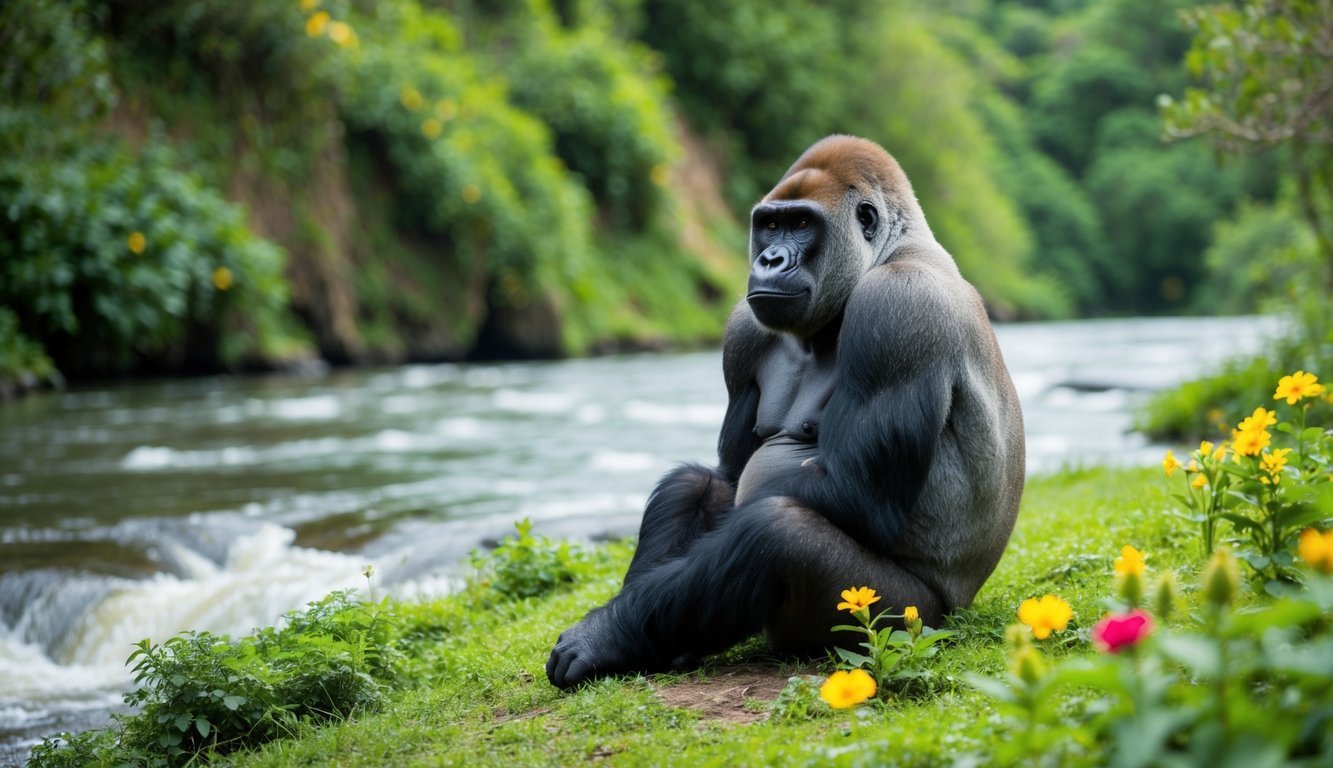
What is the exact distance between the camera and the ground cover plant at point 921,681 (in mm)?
1964

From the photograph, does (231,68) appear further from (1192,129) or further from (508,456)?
(1192,129)

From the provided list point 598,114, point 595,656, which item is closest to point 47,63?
point 595,656

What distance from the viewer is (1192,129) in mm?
8125

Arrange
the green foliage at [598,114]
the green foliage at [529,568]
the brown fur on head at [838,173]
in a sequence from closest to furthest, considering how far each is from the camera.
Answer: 1. the brown fur on head at [838,173]
2. the green foliage at [529,568]
3. the green foliage at [598,114]

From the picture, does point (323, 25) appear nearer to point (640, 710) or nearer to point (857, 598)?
point (640, 710)

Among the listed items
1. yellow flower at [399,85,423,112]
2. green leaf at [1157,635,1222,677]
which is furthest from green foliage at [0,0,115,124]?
green leaf at [1157,635,1222,677]

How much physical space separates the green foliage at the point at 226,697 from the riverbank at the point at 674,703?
135 mm

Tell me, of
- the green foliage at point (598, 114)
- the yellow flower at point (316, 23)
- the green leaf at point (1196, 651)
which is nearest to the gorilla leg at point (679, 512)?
the green leaf at point (1196, 651)

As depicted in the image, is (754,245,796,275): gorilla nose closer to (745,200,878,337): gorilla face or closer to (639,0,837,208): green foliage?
(745,200,878,337): gorilla face

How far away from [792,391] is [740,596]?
0.86m

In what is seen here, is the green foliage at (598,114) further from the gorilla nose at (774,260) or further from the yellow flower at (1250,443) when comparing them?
the yellow flower at (1250,443)

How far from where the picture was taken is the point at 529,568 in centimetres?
541

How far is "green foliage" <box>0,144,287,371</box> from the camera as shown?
13.5m

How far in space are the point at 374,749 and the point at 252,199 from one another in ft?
52.6
